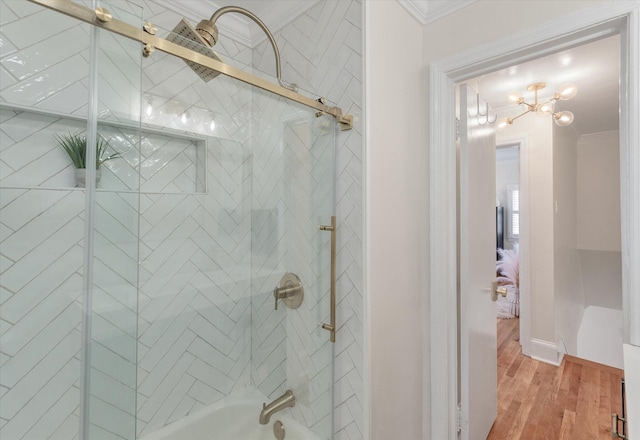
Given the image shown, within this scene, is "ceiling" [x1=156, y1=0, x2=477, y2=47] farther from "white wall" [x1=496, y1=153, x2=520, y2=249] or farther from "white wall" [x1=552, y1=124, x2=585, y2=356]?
"white wall" [x1=496, y1=153, x2=520, y2=249]

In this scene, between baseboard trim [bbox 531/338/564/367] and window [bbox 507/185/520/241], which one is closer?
baseboard trim [bbox 531/338/564/367]

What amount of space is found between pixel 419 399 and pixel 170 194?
5.11ft

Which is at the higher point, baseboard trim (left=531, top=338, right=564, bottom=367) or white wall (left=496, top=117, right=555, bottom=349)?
white wall (left=496, top=117, right=555, bottom=349)

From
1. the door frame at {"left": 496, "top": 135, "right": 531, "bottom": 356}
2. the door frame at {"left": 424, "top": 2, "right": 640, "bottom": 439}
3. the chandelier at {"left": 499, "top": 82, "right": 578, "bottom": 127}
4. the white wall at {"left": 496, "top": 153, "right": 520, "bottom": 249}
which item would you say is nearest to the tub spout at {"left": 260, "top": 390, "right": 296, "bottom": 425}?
the door frame at {"left": 424, "top": 2, "right": 640, "bottom": 439}

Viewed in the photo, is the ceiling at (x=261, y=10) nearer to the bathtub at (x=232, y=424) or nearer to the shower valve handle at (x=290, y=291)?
the shower valve handle at (x=290, y=291)

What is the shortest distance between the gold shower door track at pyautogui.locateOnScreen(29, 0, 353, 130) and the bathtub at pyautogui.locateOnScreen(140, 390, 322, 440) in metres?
1.39

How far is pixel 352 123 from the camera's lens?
1288 millimetres

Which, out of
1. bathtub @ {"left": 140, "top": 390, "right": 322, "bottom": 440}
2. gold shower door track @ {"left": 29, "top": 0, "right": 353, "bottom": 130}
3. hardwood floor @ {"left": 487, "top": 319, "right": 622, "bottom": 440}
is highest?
gold shower door track @ {"left": 29, "top": 0, "right": 353, "bottom": 130}

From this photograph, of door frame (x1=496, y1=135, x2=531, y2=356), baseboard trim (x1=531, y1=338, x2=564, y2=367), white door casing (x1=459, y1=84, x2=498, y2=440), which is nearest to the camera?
white door casing (x1=459, y1=84, x2=498, y2=440)

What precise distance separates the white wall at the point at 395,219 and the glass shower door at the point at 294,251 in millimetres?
207

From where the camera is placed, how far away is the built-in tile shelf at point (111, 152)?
2.63 ft

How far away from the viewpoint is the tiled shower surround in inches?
32.6

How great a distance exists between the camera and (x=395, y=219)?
4.51 feet

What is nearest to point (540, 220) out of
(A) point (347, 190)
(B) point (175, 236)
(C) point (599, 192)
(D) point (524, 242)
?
(D) point (524, 242)
